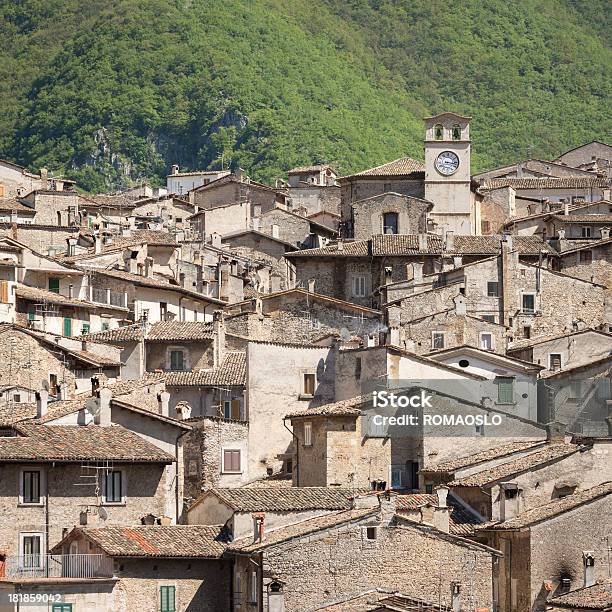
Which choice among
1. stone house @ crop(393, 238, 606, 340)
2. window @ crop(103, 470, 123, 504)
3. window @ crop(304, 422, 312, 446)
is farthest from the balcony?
window @ crop(103, 470, 123, 504)

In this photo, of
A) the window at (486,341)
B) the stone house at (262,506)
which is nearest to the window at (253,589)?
the stone house at (262,506)

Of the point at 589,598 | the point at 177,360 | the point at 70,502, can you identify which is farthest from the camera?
the point at 177,360

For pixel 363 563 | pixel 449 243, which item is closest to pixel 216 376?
pixel 363 563

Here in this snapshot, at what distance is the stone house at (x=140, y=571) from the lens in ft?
193

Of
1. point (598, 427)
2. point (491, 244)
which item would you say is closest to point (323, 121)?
point (491, 244)

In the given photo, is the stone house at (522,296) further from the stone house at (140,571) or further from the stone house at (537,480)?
the stone house at (140,571)

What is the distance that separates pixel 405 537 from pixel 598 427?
50.0 feet

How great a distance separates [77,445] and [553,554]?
13.0 meters

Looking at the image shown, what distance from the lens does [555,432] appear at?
223 ft

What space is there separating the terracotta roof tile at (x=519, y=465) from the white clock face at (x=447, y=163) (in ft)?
156

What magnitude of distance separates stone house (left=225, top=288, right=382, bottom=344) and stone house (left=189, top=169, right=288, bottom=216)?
115 feet

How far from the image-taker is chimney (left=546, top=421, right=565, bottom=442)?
6750cm

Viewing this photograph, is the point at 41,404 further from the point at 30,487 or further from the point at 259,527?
the point at 259,527

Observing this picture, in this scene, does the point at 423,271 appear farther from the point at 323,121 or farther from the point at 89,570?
the point at 323,121
